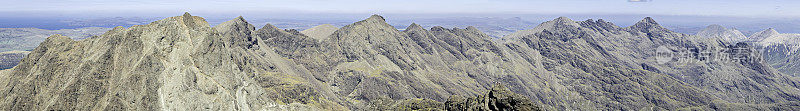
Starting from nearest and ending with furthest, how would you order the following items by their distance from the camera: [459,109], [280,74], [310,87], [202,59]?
[459,109]
[202,59]
[310,87]
[280,74]

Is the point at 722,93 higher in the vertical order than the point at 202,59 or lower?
lower

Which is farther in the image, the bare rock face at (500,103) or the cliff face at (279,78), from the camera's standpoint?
the cliff face at (279,78)

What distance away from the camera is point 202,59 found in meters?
55.1

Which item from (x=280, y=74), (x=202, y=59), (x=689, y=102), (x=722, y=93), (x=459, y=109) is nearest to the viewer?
(x=459, y=109)

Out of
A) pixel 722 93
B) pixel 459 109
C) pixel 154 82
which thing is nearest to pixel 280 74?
pixel 154 82

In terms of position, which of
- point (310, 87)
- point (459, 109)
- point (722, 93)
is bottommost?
point (722, 93)

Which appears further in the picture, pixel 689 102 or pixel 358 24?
pixel 358 24

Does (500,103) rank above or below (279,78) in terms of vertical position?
above

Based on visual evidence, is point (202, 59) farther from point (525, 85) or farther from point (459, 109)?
point (525, 85)

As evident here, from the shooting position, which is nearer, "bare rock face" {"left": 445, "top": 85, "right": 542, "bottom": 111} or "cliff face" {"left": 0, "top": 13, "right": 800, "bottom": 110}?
"bare rock face" {"left": 445, "top": 85, "right": 542, "bottom": 111}

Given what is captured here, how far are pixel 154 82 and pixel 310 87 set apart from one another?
77.2m

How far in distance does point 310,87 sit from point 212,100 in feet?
251

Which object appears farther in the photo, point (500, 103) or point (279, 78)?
point (279, 78)

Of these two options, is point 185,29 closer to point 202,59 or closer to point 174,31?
point 174,31
